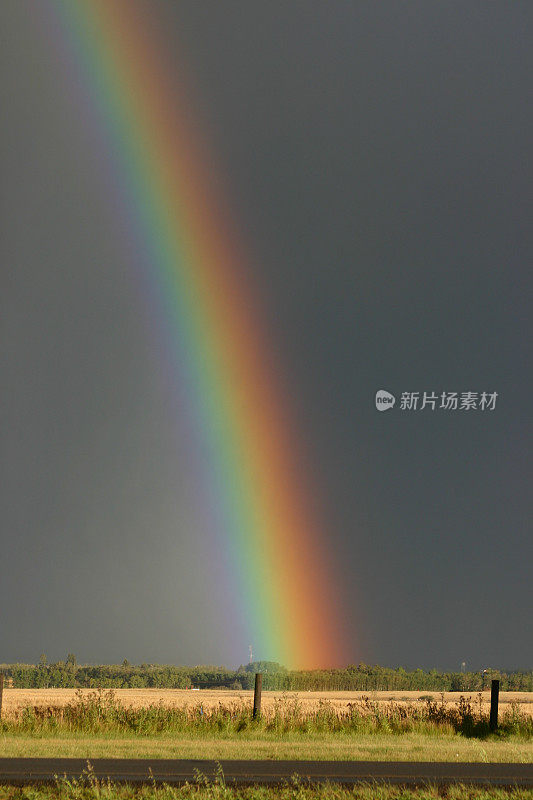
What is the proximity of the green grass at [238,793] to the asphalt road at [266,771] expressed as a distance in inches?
41.1

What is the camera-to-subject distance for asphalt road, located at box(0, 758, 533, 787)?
16.8 m

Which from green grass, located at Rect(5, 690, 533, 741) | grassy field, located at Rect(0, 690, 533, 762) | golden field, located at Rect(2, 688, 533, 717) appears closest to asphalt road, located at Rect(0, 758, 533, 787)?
grassy field, located at Rect(0, 690, 533, 762)

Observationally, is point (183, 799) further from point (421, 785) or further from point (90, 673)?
point (90, 673)

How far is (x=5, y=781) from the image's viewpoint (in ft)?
52.5

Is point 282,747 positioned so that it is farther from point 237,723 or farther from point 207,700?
point 207,700

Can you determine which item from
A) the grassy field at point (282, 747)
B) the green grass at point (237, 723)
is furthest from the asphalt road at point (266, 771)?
the green grass at point (237, 723)

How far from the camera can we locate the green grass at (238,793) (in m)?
14.1

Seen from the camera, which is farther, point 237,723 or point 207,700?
point 207,700

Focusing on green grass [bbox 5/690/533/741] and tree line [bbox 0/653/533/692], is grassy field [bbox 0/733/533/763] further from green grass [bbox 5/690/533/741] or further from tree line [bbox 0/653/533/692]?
tree line [bbox 0/653/533/692]

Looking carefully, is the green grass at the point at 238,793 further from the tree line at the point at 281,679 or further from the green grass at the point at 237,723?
the tree line at the point at 281,679

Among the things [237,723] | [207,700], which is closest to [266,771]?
[237,723]

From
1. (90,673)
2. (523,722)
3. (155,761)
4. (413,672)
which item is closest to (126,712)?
(155,761)

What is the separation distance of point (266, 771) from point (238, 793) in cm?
382

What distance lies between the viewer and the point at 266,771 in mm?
18141
